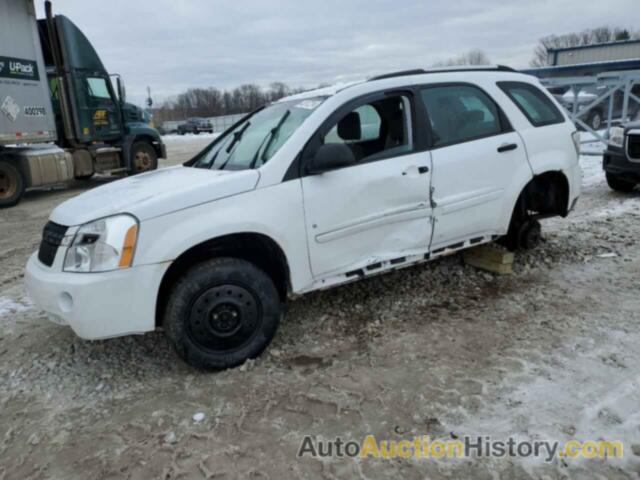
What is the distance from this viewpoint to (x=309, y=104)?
375cm

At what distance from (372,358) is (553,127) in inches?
112

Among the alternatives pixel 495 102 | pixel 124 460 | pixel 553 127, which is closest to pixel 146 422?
pixel 124 460

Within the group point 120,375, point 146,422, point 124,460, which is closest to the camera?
point 124,460

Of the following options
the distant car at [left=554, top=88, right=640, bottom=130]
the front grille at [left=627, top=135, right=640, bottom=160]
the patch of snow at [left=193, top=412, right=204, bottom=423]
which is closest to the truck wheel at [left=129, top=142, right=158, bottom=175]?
the front grille at [left=627, top=135, right=640, bottom=160]

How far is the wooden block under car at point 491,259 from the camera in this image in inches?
183

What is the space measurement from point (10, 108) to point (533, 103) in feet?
33.1

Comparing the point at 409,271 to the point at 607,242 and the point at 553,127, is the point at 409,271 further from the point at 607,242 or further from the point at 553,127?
the point at 607,242

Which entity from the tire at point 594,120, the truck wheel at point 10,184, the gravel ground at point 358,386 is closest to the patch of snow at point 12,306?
the gravel ground at point 358,386

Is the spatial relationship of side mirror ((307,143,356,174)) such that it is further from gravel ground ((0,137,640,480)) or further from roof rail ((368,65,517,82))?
gravel ground ((0,137,640,480))

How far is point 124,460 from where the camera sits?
2.53 meters

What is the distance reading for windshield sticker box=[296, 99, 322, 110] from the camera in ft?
11.9

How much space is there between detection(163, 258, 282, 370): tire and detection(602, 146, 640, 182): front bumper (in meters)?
6.65

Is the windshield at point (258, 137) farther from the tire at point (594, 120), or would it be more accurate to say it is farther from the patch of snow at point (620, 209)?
the tire at point (594, 120)

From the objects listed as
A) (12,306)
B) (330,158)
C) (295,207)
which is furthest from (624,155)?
(12,306)
